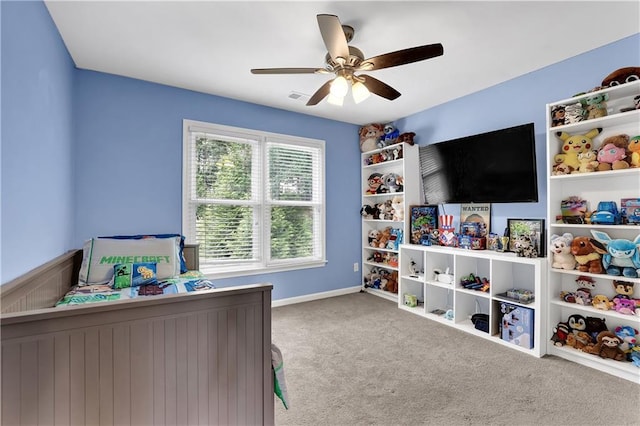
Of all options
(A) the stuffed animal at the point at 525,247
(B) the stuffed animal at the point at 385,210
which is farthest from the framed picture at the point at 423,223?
(A) the stuffed animal at the point at 525,247

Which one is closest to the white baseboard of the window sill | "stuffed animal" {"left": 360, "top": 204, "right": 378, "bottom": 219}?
the window sill

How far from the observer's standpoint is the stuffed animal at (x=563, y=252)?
2459 mm

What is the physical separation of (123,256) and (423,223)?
307 centimetres

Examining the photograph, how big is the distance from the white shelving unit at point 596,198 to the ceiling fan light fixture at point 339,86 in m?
1.71

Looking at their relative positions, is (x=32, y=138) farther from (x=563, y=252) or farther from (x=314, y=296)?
(x=563, y=252)

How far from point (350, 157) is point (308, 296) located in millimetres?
1989

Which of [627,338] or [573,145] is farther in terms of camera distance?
[573,145]

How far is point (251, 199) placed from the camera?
12.1ft

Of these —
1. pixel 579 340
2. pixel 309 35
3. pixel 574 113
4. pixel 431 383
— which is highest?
pixel 309 35

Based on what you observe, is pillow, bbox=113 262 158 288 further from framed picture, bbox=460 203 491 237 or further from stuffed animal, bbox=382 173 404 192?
framed picture, bbox=460 203 491 237

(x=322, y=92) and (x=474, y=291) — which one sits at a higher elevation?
(x=322, y=92)

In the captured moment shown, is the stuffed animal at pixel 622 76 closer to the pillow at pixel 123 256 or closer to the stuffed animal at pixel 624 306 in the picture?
the stuffed animal at pixel 624 306

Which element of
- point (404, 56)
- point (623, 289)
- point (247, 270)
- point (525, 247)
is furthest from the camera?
point (247, 270)

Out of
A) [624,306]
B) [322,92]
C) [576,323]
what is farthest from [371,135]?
[624,306]
